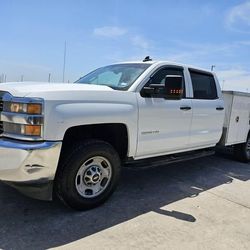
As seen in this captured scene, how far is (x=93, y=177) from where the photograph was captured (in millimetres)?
4121

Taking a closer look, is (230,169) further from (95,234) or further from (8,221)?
(8,221)

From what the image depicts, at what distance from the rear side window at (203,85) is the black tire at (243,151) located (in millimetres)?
1875

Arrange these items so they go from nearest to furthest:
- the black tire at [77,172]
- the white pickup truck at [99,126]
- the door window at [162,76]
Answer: the white pickup truck at [99,126] → the black tire at [77,172] → the door window at [162,76]

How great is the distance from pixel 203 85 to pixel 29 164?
3699 millimetres

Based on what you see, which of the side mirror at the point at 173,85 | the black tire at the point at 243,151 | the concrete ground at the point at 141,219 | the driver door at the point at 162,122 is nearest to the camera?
the concrete ground at the point at 141,219

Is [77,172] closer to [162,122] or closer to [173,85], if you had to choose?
[162,122]

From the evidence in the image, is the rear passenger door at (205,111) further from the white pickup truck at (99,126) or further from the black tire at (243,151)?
the black tire at (243,151)

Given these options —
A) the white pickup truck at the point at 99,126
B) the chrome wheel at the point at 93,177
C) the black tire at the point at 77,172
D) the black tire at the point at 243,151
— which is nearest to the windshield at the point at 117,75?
the white pickup truck at the point at 99,126

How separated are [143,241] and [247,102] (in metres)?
4.83

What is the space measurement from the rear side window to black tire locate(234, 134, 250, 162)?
188 centimetres

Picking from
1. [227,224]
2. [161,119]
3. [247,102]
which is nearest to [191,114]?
[161,119]

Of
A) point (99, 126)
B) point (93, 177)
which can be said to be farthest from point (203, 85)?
point (93, 177)

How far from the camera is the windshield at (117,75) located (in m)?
4.79

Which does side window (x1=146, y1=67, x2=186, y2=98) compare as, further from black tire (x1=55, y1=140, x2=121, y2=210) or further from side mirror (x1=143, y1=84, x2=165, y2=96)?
black tire (x1=55, y1=140, x2=121, y2=210)
